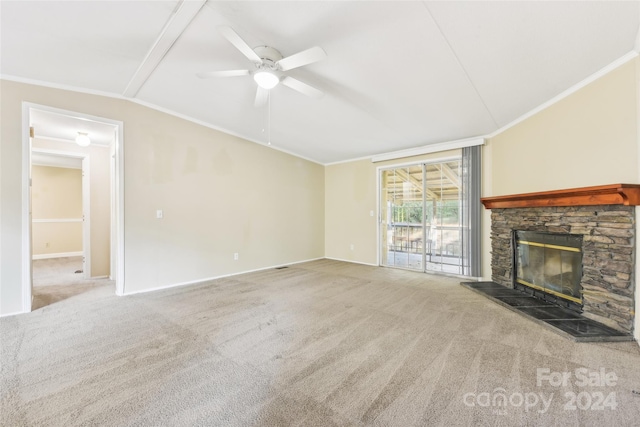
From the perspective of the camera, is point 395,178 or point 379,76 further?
point 395,178

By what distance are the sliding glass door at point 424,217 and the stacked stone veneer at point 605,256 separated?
5.41 feet

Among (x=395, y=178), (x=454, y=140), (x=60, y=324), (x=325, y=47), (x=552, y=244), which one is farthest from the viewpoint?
(x=395, y=178)

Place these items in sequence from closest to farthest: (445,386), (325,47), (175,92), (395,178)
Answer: (445,386)
(325,47)
(175,92)
(395,178)

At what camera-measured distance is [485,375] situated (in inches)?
68.9

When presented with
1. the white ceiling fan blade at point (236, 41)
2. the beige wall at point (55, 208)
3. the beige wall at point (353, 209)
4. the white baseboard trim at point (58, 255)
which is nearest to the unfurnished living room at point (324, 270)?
the white ceiling fan blade at point (236, 41)

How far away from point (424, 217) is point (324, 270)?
2.26 meters

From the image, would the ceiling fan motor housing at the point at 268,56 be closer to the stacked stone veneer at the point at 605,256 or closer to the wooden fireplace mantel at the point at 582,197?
the wooden fireplace mantel at the point at 582,197

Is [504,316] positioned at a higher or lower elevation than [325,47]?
lower

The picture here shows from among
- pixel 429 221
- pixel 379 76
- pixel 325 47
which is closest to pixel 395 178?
pixel 429 221

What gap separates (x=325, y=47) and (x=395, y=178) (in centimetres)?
361

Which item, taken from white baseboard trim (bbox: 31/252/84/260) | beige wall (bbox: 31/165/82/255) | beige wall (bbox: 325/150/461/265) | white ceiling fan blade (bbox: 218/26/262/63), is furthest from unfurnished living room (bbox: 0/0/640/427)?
beige wall (bbox: 31/165/82/255)

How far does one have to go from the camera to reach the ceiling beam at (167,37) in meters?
1.98

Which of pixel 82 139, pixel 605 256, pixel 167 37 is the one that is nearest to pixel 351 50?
pixel 167 37

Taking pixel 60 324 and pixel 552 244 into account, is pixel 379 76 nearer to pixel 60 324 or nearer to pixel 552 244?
pixel 552 244
